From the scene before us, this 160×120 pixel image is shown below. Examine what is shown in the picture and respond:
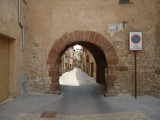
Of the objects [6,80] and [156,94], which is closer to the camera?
[6,80]

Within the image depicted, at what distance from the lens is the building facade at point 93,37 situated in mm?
6238

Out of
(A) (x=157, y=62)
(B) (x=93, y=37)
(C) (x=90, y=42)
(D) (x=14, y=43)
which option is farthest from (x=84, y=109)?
(A) (x=157, y=62)

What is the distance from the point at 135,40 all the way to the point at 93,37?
1462 mm

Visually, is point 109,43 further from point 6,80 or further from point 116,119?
point 6,80

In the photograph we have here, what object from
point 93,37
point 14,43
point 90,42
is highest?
point 93,37

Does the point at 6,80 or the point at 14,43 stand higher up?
the point at 14,43

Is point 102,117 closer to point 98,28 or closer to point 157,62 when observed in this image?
point 157,62

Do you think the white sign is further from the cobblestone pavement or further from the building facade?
the cobblestone pavement

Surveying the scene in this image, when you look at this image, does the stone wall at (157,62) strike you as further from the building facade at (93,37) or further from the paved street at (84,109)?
the paved street at (84,109)

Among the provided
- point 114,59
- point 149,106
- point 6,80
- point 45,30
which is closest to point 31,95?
point 6,80

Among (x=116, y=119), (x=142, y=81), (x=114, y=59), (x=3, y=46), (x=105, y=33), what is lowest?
(x=116, y=119)

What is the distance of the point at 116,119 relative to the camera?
12.7 ft

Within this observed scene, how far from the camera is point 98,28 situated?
249 inches

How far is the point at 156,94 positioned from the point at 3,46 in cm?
516
